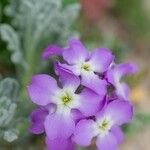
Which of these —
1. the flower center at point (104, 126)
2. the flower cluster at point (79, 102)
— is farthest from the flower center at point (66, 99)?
the flower center at point (104, 126)

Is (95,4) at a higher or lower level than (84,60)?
lower

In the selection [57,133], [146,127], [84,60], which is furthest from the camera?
[146,127]

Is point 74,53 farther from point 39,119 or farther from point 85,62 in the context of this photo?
point 39,119

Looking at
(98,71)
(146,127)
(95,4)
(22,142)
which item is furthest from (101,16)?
(98,71)

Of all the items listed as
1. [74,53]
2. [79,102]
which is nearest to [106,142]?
[79,102]

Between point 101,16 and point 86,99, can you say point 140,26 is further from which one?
point 86,99

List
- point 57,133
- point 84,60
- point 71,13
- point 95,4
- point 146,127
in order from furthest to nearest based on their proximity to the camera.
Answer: point 95,4
point 146,127
point 71,13
point 84,60
point 57,133

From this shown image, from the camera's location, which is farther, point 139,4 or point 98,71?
point 139,4
